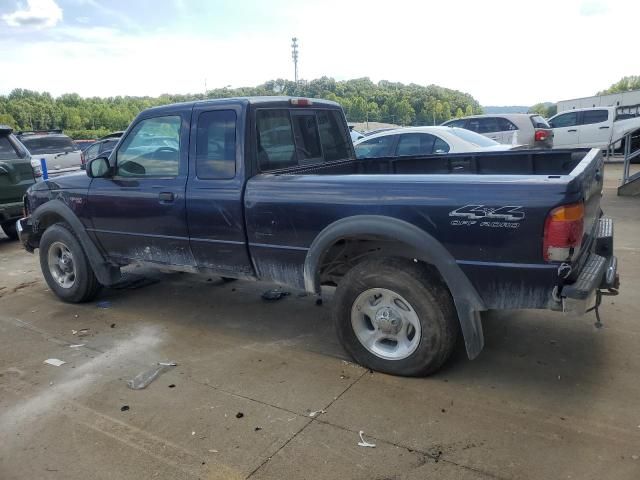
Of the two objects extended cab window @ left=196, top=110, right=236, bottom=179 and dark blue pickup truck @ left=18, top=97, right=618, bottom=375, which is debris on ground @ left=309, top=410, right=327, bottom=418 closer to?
dark blue pickup truck @ left=18, top=97, right=618, bottom=375

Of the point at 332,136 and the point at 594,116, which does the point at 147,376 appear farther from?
the point at 594,116

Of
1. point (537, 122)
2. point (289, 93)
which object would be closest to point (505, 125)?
point (537, 122)

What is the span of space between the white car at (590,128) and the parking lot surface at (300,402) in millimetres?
13284

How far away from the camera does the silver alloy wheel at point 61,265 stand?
5430mm

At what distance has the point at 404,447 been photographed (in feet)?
9.22

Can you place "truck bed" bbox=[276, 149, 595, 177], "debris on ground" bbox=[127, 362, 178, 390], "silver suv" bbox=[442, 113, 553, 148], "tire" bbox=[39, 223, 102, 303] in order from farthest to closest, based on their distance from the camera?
"silver suv" bbox=[442, 113, 553, 148]
"tire" bbox=[39, 223, 102, 303]
"truck bed" bbox=[276, 149, 595, 177]
"debris on ground" bbox=[127, 362, 178, 390]

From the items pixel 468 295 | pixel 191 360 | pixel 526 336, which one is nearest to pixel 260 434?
pixel 191 360

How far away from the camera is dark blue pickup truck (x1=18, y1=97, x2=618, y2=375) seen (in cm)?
298

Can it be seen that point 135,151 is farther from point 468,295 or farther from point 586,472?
point 586,472

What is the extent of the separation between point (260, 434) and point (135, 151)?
9.59 feet

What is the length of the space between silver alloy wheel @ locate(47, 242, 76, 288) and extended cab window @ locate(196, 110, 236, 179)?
2.13m

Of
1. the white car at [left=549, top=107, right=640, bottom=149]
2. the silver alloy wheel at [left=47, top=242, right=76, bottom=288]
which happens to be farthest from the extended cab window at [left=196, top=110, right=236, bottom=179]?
the white car at [left=549, top=107, right=640, bottom=149]

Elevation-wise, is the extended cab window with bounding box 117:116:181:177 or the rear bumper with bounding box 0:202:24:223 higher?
the extended cab window with bounding box 117:116:181:177

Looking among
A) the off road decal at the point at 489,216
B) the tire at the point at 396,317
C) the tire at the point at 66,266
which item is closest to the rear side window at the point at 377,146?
the tire at the point at 66,266
